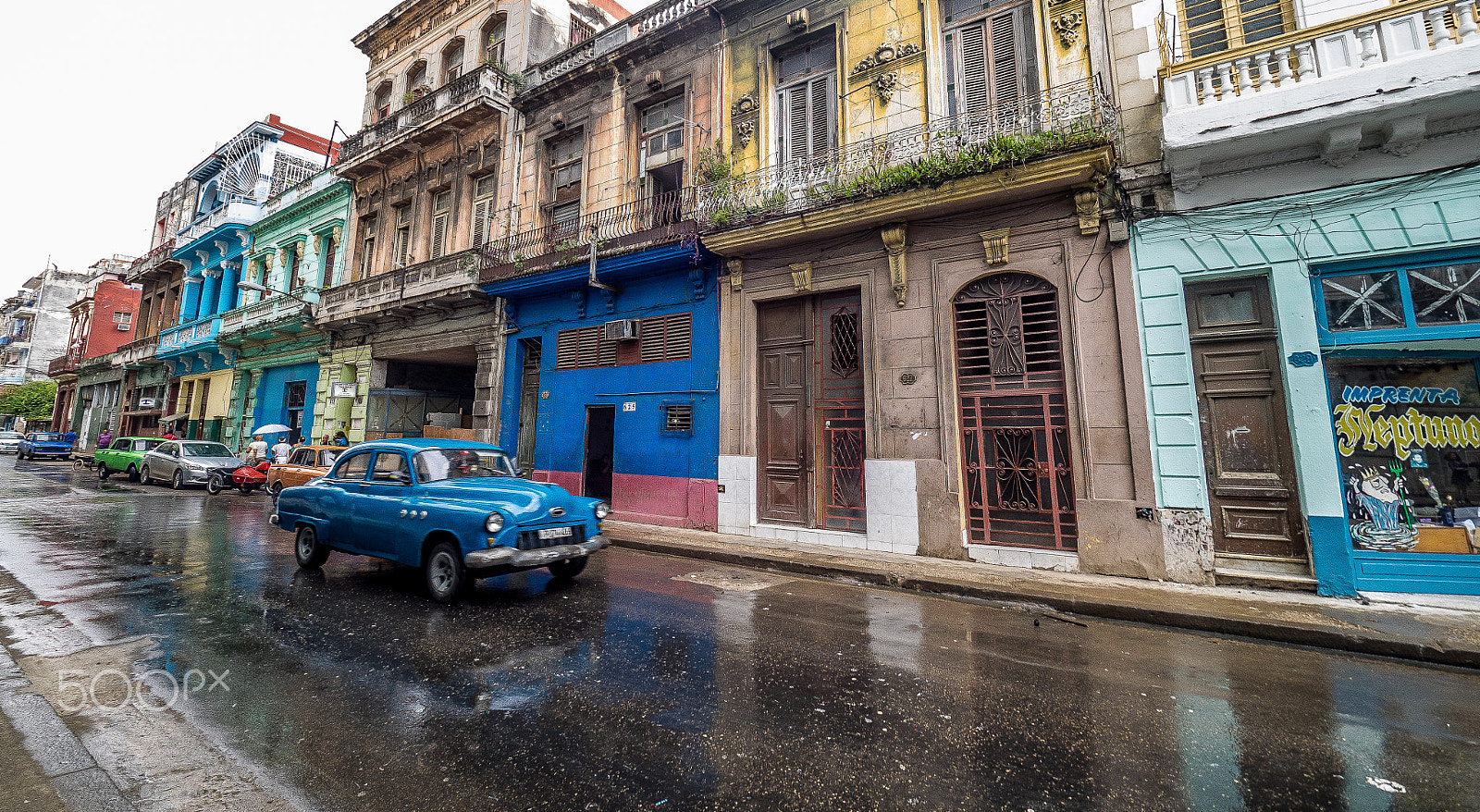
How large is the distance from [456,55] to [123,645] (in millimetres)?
19041

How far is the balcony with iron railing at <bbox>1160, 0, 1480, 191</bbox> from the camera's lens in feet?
18.9

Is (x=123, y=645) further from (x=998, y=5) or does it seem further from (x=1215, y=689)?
(x=998, y=5)

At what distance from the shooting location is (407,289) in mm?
15781

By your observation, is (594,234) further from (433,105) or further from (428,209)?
(433,105)

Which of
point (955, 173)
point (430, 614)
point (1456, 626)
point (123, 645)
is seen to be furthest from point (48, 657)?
point (1456, 626)

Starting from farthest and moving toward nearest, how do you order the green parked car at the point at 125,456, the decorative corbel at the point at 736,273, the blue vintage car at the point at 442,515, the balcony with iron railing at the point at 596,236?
the green parked car at the point at 125,456 → the balcony with iron railing at the point at 596,236 → the decorative corbel at the point at 736,273 → the blue vintage car at the point at 442,515

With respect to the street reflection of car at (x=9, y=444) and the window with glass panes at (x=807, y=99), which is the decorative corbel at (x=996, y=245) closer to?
the window with glass panes at (x=807, y=99)

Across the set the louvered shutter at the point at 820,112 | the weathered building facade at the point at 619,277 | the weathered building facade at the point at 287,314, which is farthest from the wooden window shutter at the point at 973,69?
the weathered building facade at the point at 287,314

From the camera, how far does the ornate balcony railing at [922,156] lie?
7582 millimetres

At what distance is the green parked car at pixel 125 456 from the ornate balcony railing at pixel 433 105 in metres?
11.7

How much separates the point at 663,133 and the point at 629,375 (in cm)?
560

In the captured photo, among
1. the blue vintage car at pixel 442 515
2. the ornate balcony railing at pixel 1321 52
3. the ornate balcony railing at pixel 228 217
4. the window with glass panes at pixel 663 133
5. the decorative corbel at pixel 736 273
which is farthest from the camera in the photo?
the ornate balcony railing at pixel 228 217

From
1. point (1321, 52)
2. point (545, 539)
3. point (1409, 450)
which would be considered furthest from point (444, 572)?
point (1321, 52)

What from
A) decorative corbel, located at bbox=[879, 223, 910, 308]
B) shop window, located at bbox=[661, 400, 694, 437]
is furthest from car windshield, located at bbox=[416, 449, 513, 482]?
decorative corbel, located at bbox=[879, 223, 910, 308]
